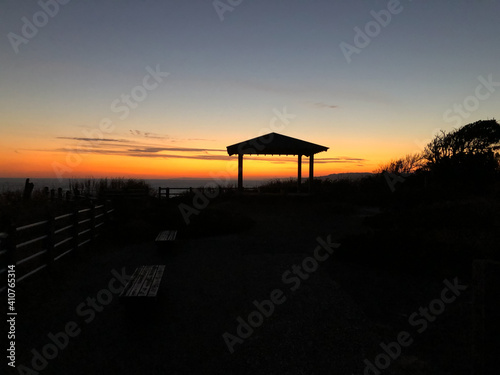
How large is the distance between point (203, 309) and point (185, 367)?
5.49 ft

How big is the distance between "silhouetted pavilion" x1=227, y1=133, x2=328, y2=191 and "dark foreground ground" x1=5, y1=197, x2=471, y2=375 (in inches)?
561

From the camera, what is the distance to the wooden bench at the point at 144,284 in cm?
508

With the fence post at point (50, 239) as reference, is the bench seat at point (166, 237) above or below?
below

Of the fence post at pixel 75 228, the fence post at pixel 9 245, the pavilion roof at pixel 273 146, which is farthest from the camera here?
the pavilion roof at pixel 273 146

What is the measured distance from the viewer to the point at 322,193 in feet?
80.0

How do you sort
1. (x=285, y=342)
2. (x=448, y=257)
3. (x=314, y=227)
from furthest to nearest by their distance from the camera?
(x=314, y=227)
(x=448, y=257)
(x=285, y=342)

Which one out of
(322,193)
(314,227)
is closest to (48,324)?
(314,227)

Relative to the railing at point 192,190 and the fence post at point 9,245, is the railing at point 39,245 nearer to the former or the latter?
the fence post at point 9,245

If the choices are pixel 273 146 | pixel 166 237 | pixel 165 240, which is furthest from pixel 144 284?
pixel 273 146

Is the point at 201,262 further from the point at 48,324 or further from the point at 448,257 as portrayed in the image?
the point at 448,257
